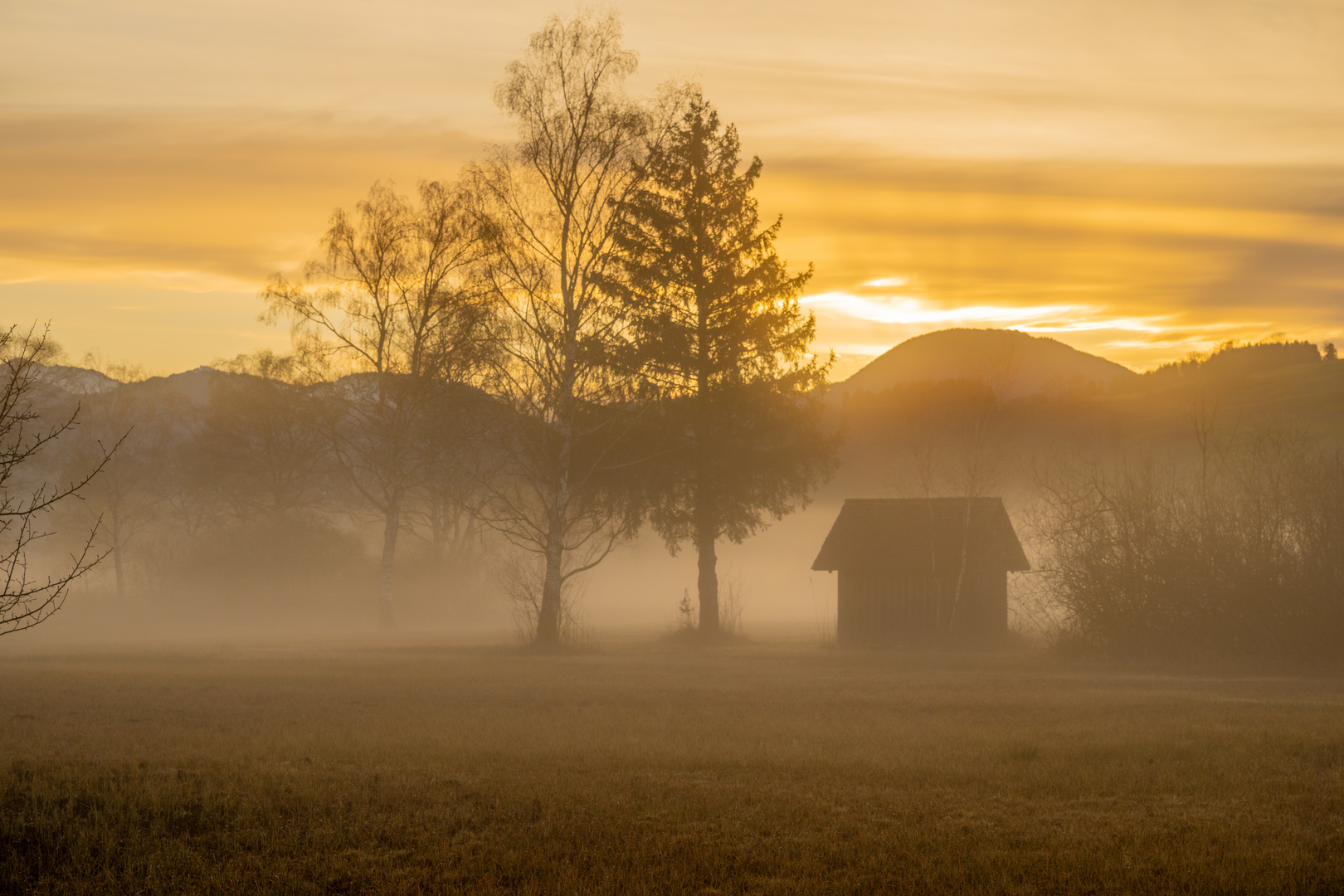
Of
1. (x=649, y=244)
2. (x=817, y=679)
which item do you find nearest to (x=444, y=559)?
(x=649, y=244)

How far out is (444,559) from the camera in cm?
5516

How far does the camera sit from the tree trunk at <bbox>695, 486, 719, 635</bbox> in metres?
35.9

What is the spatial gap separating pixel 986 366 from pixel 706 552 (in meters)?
11.6

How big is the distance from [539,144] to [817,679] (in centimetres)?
1693

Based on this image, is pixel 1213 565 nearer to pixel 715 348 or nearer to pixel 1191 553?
pixel 1191 553

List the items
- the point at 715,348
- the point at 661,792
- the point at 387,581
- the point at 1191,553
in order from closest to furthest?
the point at 661,792, the point at 1191,553, the point at 715,348, the point at 387,581

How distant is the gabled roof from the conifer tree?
9.27 ft

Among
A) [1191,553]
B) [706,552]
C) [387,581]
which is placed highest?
[706,552]

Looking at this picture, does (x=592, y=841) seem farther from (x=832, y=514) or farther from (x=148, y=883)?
(x=832, y=514)

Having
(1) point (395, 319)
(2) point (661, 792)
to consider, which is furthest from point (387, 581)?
(2) point (661, 792)

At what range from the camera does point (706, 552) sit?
3638cm

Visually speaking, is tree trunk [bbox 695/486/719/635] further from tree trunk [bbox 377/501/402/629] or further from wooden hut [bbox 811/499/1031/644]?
tree trunk [bbox 377/501/402/629]

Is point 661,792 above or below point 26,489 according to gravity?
below

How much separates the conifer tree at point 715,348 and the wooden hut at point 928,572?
10.7 feet
